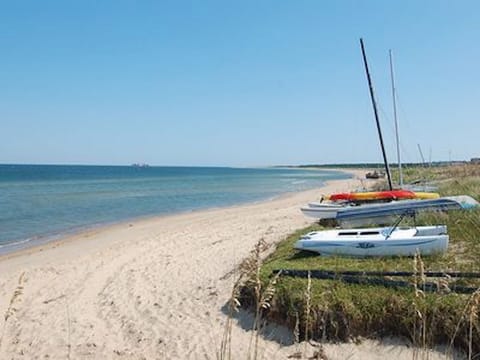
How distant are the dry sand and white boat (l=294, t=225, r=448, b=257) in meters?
1.97

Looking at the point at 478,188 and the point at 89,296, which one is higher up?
the point at 478,188

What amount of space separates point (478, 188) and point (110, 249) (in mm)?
12290

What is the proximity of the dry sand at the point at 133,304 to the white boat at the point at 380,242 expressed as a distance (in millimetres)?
1968

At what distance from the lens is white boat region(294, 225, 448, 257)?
7680 millimetres

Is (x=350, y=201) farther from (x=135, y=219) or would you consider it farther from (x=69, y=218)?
(x=69, y=218)

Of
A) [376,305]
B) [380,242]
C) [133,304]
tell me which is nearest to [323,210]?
[380,242]

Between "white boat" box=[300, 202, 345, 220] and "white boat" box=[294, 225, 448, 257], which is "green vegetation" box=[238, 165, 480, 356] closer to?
"white boat" box=[294, 225, 448, 257]

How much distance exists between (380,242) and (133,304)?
15.5 ft

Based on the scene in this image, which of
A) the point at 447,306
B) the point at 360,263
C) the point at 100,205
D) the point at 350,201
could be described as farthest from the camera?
the point at 100,205

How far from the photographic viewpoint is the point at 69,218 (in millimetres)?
23656

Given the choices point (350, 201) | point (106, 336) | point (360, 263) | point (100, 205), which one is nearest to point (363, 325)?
point (360, 263)

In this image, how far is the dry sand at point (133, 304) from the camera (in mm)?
6008

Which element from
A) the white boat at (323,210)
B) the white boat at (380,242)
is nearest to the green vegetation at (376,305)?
the white boat at (380,242)

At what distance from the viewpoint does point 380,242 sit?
8.09 meters
